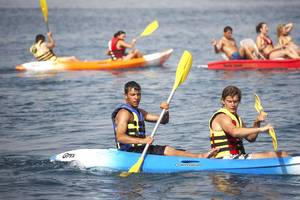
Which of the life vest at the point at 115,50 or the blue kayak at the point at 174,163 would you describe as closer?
the blue kayak at the point at 174,163

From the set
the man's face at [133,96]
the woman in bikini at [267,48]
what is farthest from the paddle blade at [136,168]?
the woman in bikini at [267,48]

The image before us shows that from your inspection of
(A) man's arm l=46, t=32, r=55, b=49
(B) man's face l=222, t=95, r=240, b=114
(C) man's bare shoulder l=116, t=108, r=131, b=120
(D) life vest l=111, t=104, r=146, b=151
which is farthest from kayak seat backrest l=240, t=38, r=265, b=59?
(B) man's face l=222, t=95, r=240, b=114

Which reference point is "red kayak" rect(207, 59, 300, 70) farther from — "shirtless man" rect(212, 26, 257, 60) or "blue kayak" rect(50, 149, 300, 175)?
"blue kayak" rect(50, 149, 300, 175)

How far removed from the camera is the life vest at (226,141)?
1084 centimetres

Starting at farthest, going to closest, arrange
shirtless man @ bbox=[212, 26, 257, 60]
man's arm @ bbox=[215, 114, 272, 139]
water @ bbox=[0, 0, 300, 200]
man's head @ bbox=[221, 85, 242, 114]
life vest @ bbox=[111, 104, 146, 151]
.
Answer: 1. shirtless man @ bbox=[212, 26, 257, 60]
2. life vest @ bbox=[111, 104, 146, 151]
3. water @ bbox=[0, 0, 300, 200]
4. man's head @ bbox=[221, 85, 242, 114]
5. man's arm @ bbox=[215, 114, 272, 139]

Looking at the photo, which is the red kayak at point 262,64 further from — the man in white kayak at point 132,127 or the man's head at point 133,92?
the man's head at point 133,92

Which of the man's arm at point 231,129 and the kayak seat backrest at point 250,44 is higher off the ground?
the kayak seat backrest at point 250,44

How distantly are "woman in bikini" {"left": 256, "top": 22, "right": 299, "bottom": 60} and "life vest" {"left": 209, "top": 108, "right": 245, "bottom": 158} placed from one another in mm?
10026

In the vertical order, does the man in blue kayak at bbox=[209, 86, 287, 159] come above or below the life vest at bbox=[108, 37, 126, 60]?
below

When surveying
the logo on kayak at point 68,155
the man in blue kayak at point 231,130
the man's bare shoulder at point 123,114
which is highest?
the man's bare shoulder at point 123,114

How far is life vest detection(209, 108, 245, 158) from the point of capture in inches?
427

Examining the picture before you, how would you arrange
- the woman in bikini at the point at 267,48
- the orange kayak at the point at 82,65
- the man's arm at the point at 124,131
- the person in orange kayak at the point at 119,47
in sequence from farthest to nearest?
1. the orange kayak at the point at 82,65
2. the person in orange kayak at the point at 119,47
3. the woman in bikini at the point at 267,48
4. the man's arm at the point at 124,131

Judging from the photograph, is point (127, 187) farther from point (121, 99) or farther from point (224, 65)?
point (224, 65)

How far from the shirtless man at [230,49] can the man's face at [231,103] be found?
1044 centimetres
